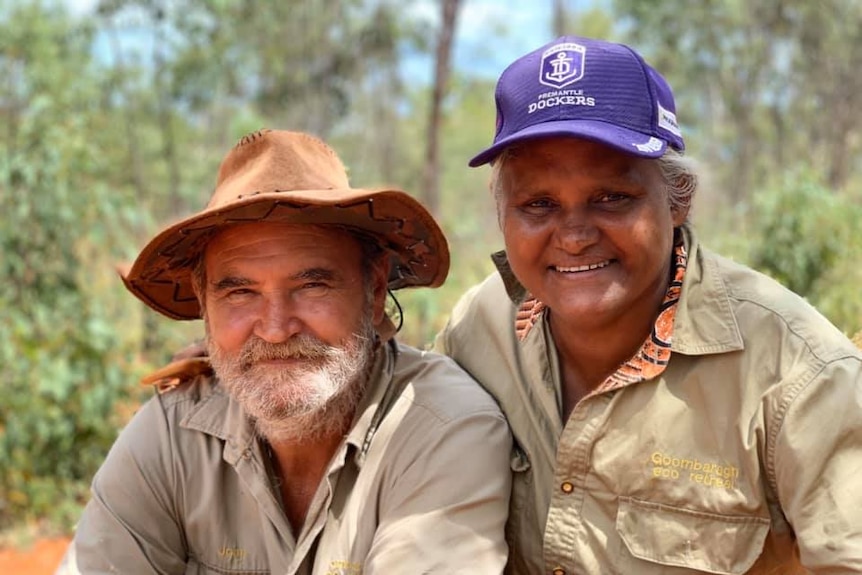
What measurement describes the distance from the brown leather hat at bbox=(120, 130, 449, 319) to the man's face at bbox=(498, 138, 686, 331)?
32 cm

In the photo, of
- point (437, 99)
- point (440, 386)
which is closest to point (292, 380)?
point (440, 386)

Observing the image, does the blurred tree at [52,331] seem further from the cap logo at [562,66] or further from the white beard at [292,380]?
the cap logo at [562,66]

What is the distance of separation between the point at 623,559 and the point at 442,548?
0.42 meters

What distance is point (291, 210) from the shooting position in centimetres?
252

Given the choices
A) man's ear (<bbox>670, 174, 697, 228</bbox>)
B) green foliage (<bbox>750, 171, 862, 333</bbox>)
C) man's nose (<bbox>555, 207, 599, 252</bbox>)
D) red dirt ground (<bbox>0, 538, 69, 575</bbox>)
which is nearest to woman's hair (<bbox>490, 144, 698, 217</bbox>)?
man's ear (<bbox>670, 174, 697, 228</bbox>)

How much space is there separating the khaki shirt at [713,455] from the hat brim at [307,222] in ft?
1.71

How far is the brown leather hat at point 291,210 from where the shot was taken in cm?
249

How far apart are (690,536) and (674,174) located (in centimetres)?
83

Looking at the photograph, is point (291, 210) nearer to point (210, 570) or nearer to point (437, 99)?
point (210, 570)

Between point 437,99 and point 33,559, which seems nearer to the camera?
point 33,559

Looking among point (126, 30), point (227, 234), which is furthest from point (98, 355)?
point (126, 30)

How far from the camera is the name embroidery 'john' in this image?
2246mm

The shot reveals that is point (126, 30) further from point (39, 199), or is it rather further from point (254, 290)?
point (254, 290)

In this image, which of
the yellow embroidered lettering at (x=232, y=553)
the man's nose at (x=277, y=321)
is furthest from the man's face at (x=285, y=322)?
the yellow embroidered lettering at (x=232, y=553)
